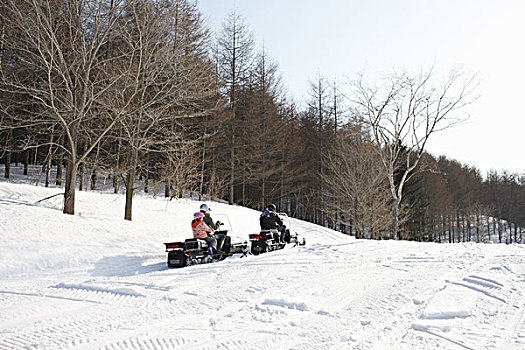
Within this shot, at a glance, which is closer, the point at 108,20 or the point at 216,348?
the point at 216,348

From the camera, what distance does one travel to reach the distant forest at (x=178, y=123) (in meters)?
11.9

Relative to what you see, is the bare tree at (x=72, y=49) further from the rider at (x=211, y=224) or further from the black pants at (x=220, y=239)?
the black pants at (x=220, y=239)

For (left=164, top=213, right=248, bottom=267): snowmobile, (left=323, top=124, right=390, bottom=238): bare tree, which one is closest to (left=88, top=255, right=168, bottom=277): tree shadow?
(left=164, top=213, right=248, bottom=267): snowmobile

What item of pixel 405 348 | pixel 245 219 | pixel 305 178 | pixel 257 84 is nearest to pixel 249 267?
pixel 405 348

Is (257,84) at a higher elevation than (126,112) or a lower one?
higher

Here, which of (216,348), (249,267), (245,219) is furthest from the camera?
(245,219)

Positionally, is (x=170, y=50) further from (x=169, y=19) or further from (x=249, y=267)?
(x=249, y=267)

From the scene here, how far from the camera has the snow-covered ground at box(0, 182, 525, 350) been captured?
380cm

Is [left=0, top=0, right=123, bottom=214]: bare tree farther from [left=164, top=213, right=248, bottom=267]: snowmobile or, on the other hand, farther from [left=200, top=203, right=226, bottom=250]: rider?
[left=164, top=213, right=248, bottom=267]: snowmobile

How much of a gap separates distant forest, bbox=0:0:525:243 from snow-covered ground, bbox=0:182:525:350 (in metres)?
3.29

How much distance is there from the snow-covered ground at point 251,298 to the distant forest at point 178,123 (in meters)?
3.29

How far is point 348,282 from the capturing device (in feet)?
20.9

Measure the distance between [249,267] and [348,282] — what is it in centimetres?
241

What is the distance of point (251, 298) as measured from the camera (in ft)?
17.4
